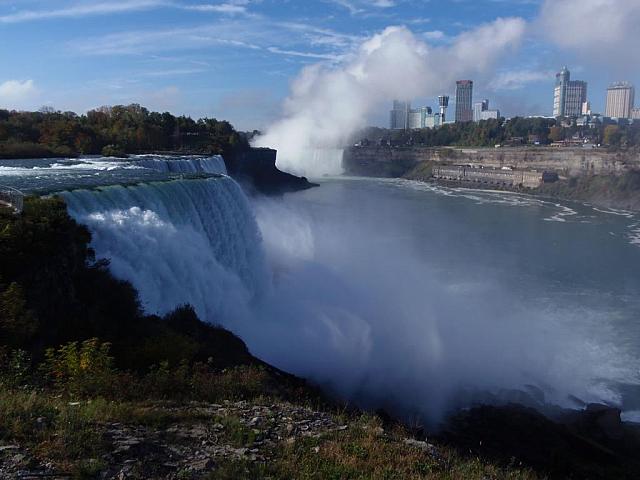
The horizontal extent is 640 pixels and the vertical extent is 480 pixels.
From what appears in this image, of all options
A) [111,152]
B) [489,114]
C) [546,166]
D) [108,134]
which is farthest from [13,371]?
[489,114]

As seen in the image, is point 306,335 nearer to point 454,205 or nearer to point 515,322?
point 515,322

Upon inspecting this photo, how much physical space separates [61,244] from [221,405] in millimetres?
3519

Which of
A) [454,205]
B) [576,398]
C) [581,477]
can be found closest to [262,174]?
[454,205]

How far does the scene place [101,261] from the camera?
7816 millimetres

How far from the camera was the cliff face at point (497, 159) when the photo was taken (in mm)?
47250

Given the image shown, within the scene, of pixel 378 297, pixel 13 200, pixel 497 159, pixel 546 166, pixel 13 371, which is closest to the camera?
pixel 13 371

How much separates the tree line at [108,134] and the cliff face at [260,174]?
36.2 inches

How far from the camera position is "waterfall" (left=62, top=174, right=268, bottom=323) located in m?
8.34

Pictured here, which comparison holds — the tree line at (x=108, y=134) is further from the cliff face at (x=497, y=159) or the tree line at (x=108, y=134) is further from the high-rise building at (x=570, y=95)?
the high-rise building at (x=570, y=95)

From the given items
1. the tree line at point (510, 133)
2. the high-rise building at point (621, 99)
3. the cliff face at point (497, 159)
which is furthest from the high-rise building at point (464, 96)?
the cliff face at point (497, 159)

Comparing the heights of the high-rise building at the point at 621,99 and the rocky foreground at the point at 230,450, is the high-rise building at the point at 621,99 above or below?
above

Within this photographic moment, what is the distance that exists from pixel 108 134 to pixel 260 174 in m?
13.9

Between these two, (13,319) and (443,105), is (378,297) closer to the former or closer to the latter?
(13,319)

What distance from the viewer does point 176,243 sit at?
9.33 m
